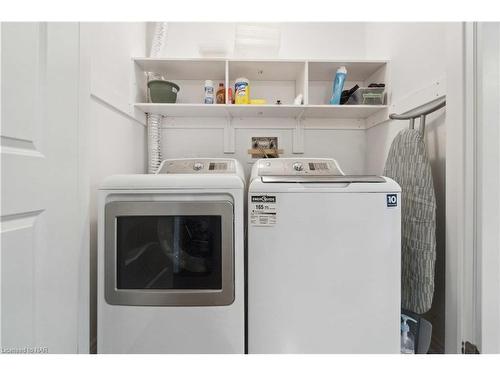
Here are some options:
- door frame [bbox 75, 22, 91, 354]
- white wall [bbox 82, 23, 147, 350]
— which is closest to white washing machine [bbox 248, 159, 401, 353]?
door frame [bbox 75, 22, 91, 354]

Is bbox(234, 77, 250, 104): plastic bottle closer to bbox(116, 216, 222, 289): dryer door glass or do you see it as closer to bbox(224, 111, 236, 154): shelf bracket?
bbox(224, 111, 236, 154): shelf bracket

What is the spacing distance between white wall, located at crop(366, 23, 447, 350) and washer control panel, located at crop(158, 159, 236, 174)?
3.61 ft

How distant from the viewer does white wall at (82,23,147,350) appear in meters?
1.26

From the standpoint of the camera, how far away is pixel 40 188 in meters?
0.84

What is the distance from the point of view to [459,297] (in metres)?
1.07

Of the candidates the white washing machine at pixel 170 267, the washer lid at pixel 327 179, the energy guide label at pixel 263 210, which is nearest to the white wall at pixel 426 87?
the washer lid at pixel 327 179

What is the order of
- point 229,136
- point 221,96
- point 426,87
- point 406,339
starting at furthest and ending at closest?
point 229,136 < point 221,96 < point 426,87 < point 406,339

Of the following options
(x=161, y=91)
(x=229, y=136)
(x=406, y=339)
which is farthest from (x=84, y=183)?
(x=406, y=339)

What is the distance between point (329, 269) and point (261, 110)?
1218 mm

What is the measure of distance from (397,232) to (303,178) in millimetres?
469

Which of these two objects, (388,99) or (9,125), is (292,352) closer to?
(9,125)

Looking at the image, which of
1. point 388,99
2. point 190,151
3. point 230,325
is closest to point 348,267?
point 230,325

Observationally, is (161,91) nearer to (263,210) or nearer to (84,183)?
(84,183)

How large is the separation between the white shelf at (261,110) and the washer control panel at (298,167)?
42cm
